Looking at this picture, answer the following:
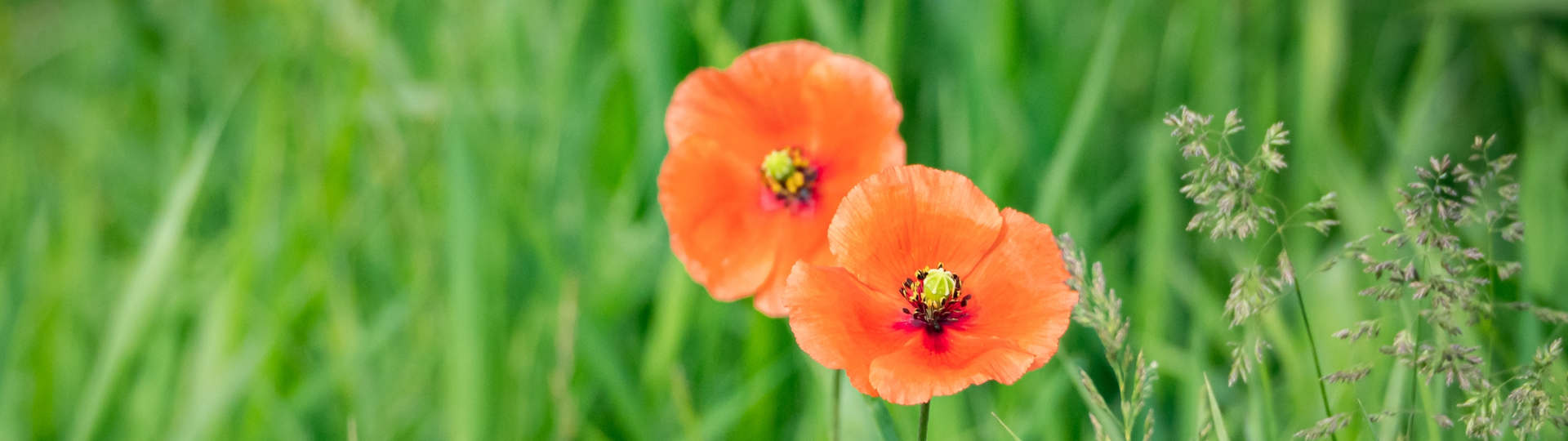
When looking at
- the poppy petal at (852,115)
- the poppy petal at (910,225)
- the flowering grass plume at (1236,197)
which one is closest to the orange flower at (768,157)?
the poppy petal at (852,115)

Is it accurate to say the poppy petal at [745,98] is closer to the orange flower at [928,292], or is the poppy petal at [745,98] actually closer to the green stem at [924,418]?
the orange flower at [928,292]

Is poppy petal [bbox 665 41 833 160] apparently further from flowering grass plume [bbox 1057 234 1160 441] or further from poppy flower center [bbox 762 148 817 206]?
flowering grass plume [bbox 1057 234 1160 441]

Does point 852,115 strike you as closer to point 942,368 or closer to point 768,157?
point 768,157

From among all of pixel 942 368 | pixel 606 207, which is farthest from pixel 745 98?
pixel 606 207

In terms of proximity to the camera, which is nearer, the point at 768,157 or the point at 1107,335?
the point at 1107,335

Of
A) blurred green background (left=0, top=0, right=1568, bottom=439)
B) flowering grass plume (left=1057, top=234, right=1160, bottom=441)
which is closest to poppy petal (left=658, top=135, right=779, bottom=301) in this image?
blurred green background (left=0, top=0, right=1568, bottom=439)

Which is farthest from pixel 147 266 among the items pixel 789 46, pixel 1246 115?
pixel 1246 115

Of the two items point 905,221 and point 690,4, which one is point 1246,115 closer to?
point 690,4
